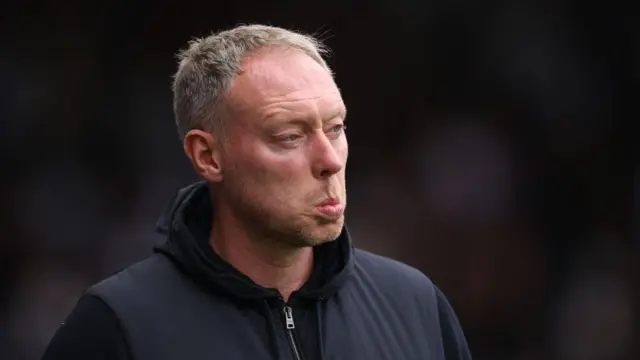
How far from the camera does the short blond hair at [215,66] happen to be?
4.96 ft

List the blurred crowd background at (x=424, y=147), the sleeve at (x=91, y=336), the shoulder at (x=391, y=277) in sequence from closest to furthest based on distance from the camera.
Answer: the sleeve at (x=91, y=336) < the shoulder at (x=391, y=277) < the blurred crowd background at (x=424, y=147)

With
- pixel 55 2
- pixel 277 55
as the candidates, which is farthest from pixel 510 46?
pixel 277 55

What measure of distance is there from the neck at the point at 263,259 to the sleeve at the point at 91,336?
0.19 metres

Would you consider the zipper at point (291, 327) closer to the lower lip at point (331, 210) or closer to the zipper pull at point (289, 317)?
the zipper pull at point (289, 317)

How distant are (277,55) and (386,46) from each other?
1.61m

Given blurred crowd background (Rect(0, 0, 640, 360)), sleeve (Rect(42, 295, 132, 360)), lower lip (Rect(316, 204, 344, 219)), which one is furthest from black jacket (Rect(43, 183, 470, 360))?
blurred crowd background (Rect(0, 0, 640, 360))

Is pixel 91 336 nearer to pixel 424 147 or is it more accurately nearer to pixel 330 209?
pixel 330 209

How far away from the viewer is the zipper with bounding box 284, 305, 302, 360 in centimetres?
148

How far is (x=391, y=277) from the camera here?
5.42 feet

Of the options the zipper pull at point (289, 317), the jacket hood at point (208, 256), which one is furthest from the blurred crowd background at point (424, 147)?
the zipper pull at point (289, 317)

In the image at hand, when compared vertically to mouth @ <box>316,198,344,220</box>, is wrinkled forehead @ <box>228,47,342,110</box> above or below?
above

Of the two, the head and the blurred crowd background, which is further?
the blurred crowd background

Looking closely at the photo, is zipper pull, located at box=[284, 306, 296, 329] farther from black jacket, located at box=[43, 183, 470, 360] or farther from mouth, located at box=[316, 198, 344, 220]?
mouth, located at box=[316, 198, 344, 220]

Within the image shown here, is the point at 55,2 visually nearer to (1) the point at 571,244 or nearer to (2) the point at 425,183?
(2) the point at 425,183
